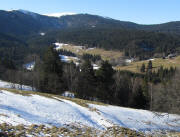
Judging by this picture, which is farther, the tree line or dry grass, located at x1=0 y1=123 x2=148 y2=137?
the tree line

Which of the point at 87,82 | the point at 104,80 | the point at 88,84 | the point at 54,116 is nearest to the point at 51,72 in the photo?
the point at 87,82

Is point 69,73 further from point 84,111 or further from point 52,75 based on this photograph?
point 84,111

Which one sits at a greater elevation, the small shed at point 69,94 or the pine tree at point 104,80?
the pine tree at point 104,80

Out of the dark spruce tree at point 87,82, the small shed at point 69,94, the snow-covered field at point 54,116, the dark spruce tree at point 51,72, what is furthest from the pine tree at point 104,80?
the snow-covered field at point 54,116

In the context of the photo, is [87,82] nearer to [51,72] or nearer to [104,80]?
[104,80]

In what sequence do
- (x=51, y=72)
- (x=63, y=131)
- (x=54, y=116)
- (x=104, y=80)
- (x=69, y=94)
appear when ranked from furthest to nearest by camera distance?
1. (x=69, y=94)
2. (x=104, y=80)
3. (x=51, y=72)
4. (x=54, y=116)
5. (x=63, y=131)

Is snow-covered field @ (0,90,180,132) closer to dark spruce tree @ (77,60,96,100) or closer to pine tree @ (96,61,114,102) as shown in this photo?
pine tree @ (96,61,114,102)

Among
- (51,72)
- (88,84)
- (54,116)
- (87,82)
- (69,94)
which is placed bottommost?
(69,94)

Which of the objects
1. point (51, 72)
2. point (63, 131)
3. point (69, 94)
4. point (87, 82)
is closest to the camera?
point (63, 131)

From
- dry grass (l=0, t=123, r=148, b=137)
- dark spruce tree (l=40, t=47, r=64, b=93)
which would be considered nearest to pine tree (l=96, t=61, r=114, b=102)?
dark spruce tree (l=40, t=47, r=64, b=93)

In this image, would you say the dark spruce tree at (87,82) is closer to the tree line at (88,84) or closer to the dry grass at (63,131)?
the tree line at (88,84)

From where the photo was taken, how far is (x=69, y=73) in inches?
1943

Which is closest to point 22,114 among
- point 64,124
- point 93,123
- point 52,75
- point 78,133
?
point 64,124

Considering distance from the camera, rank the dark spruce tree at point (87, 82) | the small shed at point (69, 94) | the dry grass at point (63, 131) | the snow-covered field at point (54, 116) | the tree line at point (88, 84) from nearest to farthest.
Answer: the dry grass at point (63, 131) → the snow-covered field at point (54, 116) → the tree line at point (88, 84) → the dark spruce tree at point (87, 82) → the small shed at point (69, 94)
